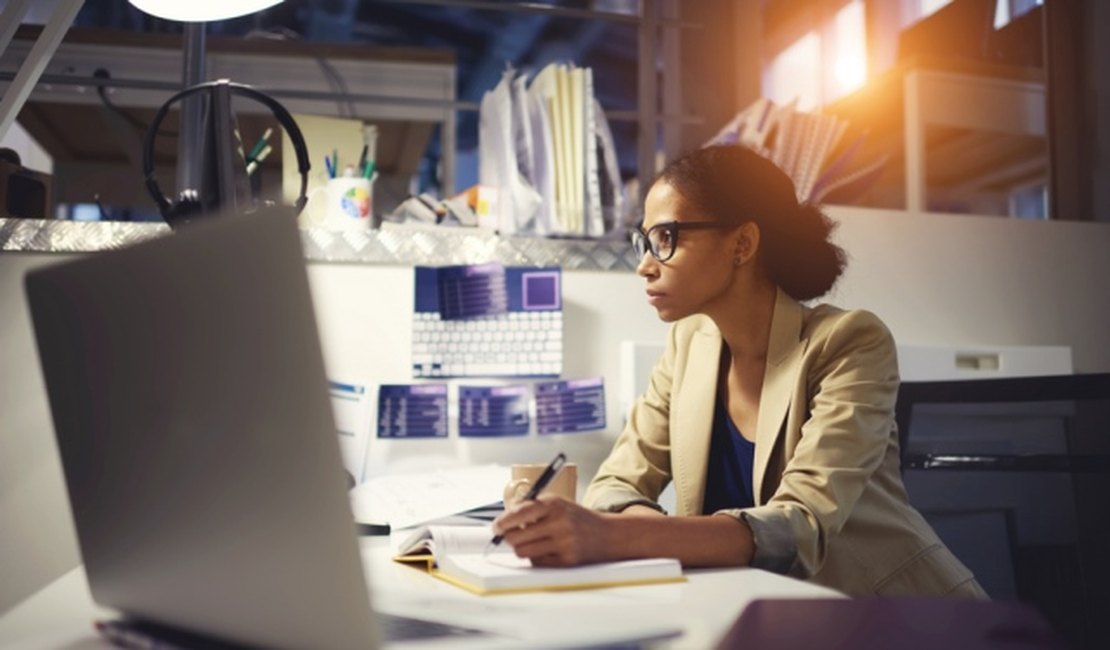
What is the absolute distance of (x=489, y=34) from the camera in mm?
6703

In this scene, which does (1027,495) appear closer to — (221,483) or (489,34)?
(221,483)

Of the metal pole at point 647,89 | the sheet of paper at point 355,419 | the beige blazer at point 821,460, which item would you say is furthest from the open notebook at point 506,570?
Result: the metal pole at point 647,89

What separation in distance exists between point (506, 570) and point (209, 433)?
386mm

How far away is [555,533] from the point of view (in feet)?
2.95

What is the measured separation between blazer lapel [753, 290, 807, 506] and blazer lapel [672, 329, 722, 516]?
0.31ft

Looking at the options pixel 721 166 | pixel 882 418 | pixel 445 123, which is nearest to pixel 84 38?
pixel 445 123

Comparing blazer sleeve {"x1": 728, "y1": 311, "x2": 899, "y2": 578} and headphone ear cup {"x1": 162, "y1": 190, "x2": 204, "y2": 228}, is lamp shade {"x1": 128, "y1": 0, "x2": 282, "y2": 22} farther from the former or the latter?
blazer sleeve {"x1": 728, "y1": 311, "x2": 899, "y2": 578}

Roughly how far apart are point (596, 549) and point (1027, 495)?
0.87 metres

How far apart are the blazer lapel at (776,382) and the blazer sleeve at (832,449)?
31 mm

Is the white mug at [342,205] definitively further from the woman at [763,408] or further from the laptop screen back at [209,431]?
the laptop screen back at [209,431]

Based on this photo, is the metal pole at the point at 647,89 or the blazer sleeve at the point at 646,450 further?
the metal pole at the point at 647,89

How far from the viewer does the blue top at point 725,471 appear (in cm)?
148

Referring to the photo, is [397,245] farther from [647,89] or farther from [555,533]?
[555,533]

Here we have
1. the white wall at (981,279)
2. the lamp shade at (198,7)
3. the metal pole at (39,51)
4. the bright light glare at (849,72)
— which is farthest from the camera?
the bright light glare at (849,72)
